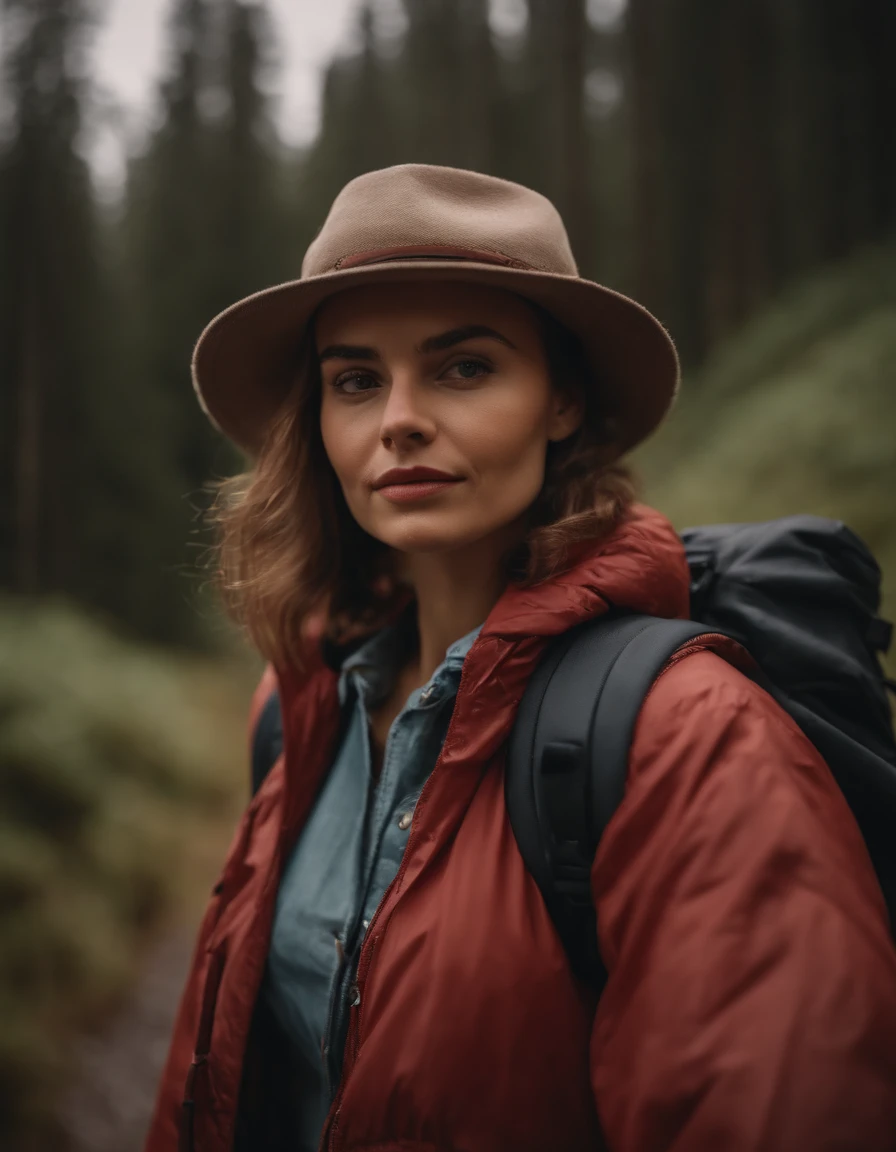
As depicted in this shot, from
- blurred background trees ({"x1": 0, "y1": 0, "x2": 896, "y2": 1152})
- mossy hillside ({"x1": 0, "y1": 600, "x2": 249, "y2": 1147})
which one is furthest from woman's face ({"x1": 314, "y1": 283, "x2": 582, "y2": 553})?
mossy hillside ({"x1": 0, "y1": 600, "x2": 249, "y2": 1147})

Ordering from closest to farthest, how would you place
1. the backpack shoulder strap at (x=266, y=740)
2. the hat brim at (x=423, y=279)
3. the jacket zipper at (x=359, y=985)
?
1. the jacket zipper at (x=359, y=985)
2. the hat brim at (x=423, y=279)
3. the backpack shoulder strap at (x=266, y=740)

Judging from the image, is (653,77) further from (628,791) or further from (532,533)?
(628,791)

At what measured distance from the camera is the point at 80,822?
221 inches

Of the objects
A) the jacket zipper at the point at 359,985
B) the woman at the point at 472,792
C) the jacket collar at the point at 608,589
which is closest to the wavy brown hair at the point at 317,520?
the woman at the point at 472,792

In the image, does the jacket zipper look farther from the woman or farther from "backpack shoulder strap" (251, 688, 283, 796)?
"backpack shoulder strap" (251, 688, 283, 796)

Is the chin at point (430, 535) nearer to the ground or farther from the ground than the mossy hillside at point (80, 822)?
farther from the ground

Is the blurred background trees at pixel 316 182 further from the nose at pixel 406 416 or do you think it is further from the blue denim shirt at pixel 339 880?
the nose at pixel 406 416

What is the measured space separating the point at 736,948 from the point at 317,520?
5.17ft

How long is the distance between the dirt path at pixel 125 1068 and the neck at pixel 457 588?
143 inches

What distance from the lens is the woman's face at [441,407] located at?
1.69 meters

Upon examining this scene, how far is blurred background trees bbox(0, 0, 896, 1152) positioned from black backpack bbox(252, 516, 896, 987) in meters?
1.52

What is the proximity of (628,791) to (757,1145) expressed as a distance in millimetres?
474

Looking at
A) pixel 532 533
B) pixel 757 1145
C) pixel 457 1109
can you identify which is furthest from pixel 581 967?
pixel 532 533

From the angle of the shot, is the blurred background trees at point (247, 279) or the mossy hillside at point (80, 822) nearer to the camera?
the mossy hillside at point (80, 822)
